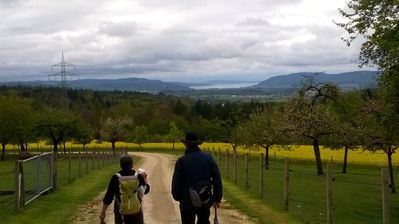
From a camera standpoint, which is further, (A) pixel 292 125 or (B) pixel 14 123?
(B) pixel 14 123

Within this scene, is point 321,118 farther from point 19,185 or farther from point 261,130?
point 19,185

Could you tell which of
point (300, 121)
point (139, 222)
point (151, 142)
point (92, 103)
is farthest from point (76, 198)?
point (92, 103)

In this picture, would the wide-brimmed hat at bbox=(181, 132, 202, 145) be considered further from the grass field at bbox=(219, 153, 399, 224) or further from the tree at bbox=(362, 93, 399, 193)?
the tree at bbox=(362, 93, 399, 193)

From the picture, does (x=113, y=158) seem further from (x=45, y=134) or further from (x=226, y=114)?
(x=226, y=114)

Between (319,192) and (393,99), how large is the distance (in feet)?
30.0

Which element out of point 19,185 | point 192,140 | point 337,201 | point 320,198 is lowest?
point 337,201

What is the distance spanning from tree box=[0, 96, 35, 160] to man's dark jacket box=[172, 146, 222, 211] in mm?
63607

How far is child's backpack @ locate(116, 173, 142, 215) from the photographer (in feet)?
30.2

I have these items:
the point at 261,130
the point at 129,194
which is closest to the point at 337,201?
the point at 129,194

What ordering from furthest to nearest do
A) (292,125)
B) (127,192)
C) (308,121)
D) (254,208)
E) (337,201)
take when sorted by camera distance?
(292,125) → (308,121) → (337,201) → (254,208) → (127,192)

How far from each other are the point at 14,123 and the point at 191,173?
64578 mm

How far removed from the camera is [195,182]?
9.34 metres

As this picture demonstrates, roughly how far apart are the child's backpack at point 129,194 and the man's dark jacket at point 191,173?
0.63 metres

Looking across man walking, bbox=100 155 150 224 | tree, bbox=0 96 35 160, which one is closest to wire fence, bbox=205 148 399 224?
man walking, bbox=100 155 150 224
